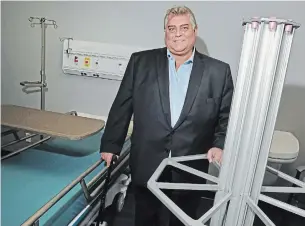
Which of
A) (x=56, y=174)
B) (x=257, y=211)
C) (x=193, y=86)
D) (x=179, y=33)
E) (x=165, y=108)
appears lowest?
(x=56, y=174)

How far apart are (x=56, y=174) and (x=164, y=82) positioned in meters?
0.85

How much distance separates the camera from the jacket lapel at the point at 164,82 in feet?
4.42

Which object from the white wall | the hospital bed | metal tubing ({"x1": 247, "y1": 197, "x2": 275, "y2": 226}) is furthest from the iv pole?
metal tubing ({"x1": 247, "y1": 197, "x2": 275, "y2": 226})

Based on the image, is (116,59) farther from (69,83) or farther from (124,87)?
(124,87)

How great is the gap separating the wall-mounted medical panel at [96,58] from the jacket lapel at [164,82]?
3.05 feet

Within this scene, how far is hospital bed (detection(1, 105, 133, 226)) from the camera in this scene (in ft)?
4.67

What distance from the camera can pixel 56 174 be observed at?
5.69 feet

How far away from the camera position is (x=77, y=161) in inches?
75.2

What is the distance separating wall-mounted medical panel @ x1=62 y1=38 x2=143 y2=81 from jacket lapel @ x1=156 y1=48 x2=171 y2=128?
93 cm

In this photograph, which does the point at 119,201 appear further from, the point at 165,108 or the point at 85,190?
the point at 165,108

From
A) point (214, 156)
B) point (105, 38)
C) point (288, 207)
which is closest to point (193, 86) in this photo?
point (214, 156)

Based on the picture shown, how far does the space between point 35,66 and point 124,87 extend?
1.46 metres

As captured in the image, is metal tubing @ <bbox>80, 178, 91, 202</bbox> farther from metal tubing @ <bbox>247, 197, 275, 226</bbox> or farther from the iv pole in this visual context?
the iv pole

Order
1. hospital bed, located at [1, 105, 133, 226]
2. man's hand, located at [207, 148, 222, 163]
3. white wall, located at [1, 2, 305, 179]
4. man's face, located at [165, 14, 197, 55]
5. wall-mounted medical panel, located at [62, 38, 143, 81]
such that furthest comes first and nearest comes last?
wall-mounted medical panel, located at [62, 38, 143, 81], white wall, located at [1, 2, 305, 179], hospital bed, located at [1, 105, 133, 226], man's face, located at [165, 14, 197, 55], man's hand, located at [207, 148, 222, 163]
